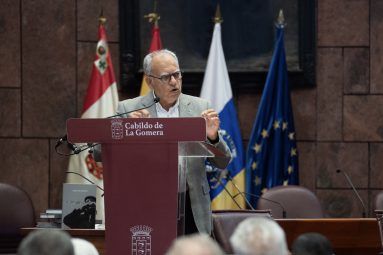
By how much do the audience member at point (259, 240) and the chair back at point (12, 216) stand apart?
3.97 metres

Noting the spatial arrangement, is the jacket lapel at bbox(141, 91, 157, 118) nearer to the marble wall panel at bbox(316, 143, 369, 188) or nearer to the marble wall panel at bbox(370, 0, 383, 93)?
the marble wall panel at bbox(316, 143, 369, 188)

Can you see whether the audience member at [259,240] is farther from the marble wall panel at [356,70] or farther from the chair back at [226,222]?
the marble wall panel at [356,70]

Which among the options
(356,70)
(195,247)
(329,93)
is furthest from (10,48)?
(195,247)

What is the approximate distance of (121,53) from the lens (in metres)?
9.12

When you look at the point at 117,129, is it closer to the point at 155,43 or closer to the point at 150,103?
the point at 150,103

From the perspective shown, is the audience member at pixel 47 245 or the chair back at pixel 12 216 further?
the chair back at pixel 12 216

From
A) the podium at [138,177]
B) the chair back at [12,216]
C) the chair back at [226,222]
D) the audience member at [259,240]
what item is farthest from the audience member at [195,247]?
the chair back at [12,216]

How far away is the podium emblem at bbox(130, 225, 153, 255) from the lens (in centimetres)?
443

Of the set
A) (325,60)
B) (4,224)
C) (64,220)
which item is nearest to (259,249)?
(64,220)

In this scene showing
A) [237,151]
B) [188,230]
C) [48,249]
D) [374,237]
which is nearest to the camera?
[48,249]

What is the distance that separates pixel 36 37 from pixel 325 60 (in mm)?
2787

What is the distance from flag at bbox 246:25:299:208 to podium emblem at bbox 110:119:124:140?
4.52m

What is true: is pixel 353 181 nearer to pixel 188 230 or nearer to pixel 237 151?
pixel 237 151

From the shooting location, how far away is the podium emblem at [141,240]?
14.5 feet
